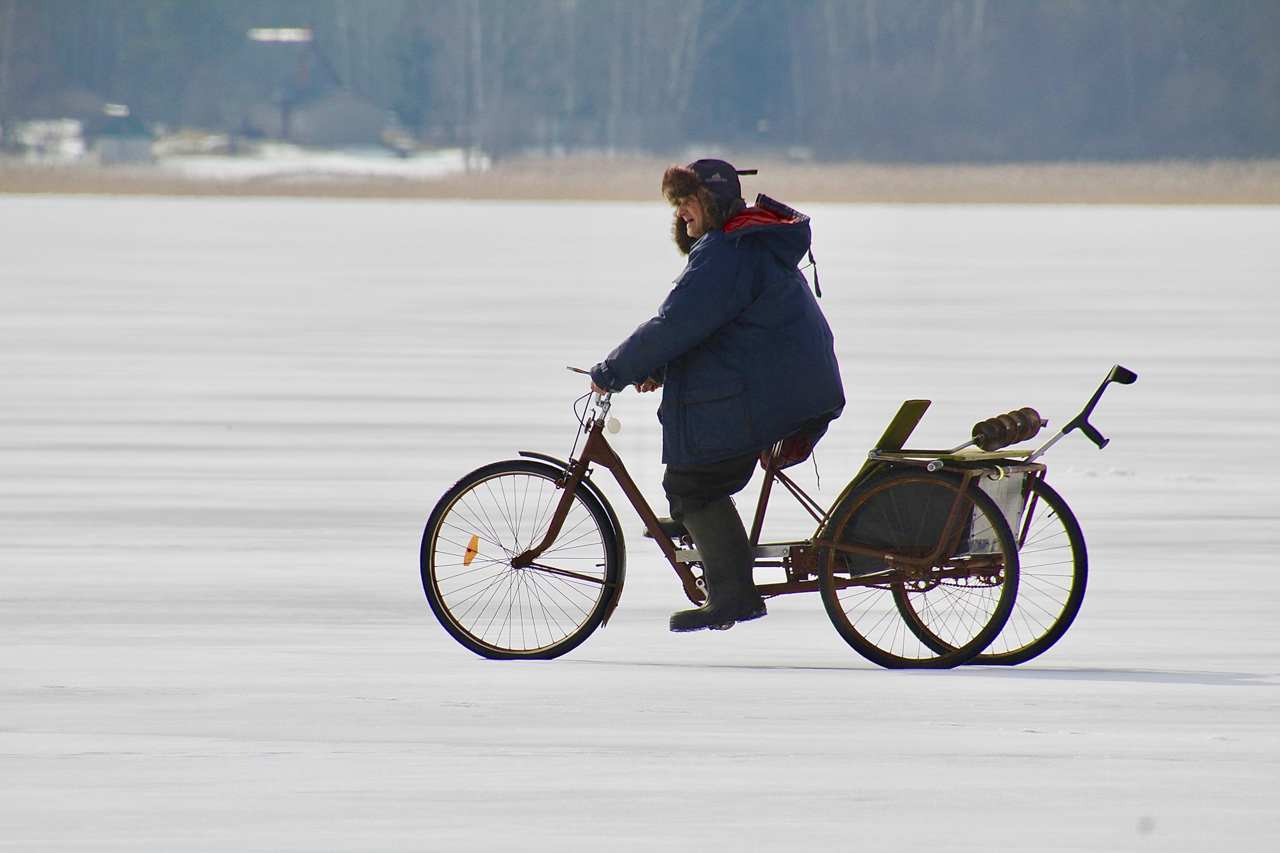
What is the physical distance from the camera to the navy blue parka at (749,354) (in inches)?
230

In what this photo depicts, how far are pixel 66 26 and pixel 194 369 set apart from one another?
4239 inches

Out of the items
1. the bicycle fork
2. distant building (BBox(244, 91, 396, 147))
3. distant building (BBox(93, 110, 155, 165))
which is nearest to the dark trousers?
the bicycle fork

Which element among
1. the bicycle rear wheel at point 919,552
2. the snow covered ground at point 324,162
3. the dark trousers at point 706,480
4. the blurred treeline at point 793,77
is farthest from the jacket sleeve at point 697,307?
the blurred treeline at point 793,77

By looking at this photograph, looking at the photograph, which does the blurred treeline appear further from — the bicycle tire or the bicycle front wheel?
the bicycle front wheel

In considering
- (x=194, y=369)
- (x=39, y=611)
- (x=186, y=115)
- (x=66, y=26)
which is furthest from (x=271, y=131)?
(x=39, y=611)

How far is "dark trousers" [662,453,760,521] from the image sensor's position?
6031 mm

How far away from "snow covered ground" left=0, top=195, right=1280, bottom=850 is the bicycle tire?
3.7 inches

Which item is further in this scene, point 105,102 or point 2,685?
point 105,102

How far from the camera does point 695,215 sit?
596cm

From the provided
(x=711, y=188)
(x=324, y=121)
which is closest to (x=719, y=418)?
(x=711, y=188)

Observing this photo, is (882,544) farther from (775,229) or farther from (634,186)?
(634,186)

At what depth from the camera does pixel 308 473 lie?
1049 cm

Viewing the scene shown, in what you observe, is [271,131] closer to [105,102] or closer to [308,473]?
[105,102]

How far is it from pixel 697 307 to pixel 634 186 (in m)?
64.9
